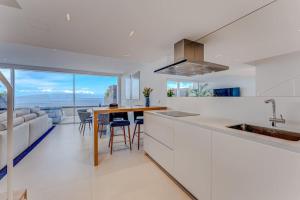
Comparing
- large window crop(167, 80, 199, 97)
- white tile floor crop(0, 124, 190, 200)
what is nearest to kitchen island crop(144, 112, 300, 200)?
white tile floor crop(0, 124, 190, 200)

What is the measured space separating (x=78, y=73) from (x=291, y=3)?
7226 millimetres

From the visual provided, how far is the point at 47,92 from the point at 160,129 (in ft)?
21.0

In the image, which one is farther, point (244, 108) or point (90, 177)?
point (90, 177)

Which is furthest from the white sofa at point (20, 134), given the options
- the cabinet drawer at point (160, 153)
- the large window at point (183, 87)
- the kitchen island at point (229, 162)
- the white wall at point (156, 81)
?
the large window at point (183, 87)

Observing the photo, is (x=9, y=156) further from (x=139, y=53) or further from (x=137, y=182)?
(x=139, y=53)

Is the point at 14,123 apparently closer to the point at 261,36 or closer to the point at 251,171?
the point at 251,171

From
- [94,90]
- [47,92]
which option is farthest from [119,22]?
[47,92]

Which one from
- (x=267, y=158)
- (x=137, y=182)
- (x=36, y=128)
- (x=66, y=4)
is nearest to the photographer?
(x=267, y=158)

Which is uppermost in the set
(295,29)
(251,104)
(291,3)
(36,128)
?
(291,3)

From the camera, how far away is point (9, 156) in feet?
3.49

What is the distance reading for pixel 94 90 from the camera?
7.43 metres

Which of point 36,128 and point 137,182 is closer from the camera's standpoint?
point 137,182

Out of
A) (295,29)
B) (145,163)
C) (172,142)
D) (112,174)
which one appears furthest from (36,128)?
(295,29)

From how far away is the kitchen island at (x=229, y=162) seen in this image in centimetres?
94
